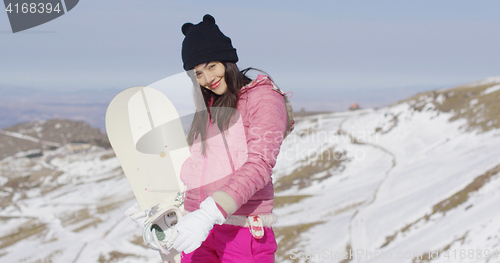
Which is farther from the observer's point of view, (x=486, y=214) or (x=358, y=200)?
(x=358, y=200)

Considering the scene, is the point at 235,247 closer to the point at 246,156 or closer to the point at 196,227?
the point at 196,227

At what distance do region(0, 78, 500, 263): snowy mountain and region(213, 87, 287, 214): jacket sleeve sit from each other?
6681 millimetres

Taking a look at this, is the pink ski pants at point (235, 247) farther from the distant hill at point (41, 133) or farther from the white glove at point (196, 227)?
the distant hill at point (41, 133)

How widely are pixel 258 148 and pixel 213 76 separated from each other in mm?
849

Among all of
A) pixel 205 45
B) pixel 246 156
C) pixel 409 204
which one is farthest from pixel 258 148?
pixel 409 204

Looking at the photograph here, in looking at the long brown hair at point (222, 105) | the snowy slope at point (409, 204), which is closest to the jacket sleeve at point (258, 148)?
the long brown hair at point (222, 105)

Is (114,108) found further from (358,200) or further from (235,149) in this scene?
(358,200)

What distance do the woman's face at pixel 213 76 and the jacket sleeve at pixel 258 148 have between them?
368 mm

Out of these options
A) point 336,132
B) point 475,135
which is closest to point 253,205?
point 475,135

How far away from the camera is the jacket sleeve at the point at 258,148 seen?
7.29 feet

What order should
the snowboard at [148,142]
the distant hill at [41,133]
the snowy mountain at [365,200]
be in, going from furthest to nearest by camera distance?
the distant hill at [41,133] < the snowy mountain at [365,200] < the snowboard at [148,142]

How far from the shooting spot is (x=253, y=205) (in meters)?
2.72

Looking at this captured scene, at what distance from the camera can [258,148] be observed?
7.63 feet

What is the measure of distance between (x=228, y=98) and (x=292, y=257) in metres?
12.2
